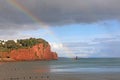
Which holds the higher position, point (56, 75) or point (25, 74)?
point (25, 74)

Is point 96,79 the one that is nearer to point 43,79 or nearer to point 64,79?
point 64,79

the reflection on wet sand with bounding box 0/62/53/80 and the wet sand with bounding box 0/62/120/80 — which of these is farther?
the wet sand with bounding box 0/62/120/80

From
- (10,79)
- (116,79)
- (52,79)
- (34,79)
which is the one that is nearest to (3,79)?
(10,79)

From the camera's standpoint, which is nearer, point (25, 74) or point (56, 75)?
point (56, 75)

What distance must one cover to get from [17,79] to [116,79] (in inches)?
730

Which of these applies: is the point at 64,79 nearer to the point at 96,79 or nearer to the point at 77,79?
the point at 77,79

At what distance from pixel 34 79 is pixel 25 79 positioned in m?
1.66

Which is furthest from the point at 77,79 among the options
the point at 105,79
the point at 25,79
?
the point at 25,79

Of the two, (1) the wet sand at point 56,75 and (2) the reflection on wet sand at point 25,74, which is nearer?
(2) the reflection on wet sand at point 25,74

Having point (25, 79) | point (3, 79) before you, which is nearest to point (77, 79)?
point (25, 79)

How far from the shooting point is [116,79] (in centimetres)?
5588

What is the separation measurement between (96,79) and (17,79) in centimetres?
1478

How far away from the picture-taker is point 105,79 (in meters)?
56.0

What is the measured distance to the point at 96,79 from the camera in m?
55.9
